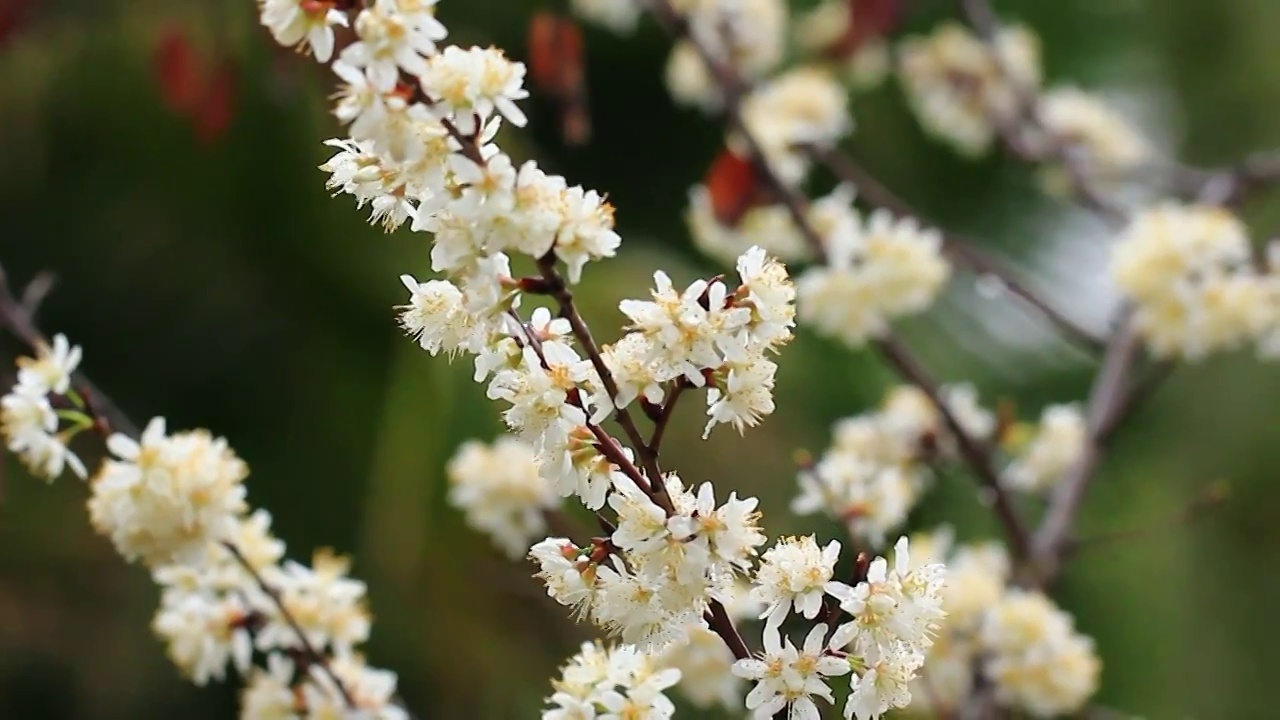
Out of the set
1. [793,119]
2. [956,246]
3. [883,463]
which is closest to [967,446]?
[883,463]

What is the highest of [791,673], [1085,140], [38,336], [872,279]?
[1085,140]

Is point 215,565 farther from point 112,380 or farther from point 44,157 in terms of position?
point 44,157

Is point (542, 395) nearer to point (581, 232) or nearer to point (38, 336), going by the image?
point (581, 232)

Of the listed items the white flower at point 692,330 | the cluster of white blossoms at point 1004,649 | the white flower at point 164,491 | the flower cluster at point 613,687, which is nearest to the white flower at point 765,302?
the white flower at point 692,330

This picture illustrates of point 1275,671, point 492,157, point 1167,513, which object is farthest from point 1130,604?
point 492,157

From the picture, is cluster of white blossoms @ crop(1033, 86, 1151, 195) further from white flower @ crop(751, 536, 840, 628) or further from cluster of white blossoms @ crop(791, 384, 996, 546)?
white flower @ crop(751, 536, 840, 628)

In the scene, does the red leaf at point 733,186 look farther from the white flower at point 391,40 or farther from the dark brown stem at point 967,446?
the white flower at point 391,40

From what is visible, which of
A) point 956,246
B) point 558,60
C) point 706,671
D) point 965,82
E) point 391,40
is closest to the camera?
point 391,40
